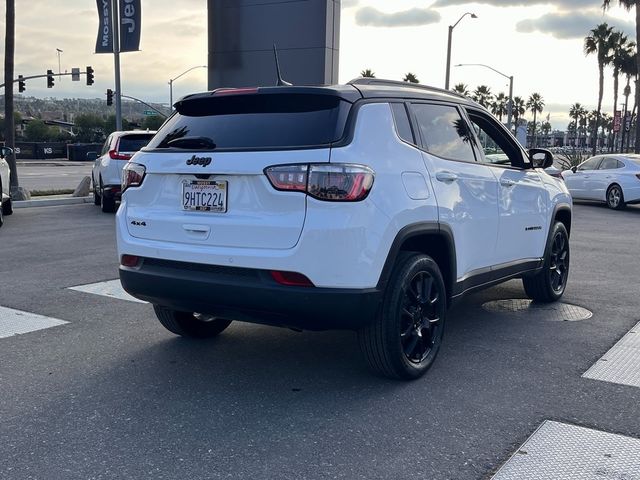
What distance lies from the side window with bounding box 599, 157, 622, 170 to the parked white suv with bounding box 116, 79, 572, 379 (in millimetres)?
14802

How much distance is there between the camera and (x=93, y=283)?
7.24 metres

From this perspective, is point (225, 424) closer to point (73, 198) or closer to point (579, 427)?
point (579, 427)

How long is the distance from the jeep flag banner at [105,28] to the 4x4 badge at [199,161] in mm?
21646

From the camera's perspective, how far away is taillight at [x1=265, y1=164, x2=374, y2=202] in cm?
381

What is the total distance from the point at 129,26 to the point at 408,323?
22050 mm

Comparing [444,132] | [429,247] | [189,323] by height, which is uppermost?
[444,132]

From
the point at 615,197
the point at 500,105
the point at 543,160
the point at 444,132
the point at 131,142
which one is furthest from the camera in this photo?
the point at 500,105

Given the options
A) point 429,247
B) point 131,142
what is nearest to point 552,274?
point 429,247

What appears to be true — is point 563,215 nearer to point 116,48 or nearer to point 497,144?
point 497,144

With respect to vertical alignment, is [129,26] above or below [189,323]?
above

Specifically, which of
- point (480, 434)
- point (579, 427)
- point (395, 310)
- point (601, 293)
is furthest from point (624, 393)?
point (601, 293)

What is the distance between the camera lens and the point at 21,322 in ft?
18.7

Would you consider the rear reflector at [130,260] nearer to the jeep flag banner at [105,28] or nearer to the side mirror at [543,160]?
the side mirror at [543,160]

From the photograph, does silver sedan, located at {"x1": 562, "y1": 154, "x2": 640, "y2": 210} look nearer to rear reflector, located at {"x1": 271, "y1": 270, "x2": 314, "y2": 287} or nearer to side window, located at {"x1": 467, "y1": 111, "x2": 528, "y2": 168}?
side window, located at {"x1": 467, "y1": 111, "x2": 528, "y2": 168}
